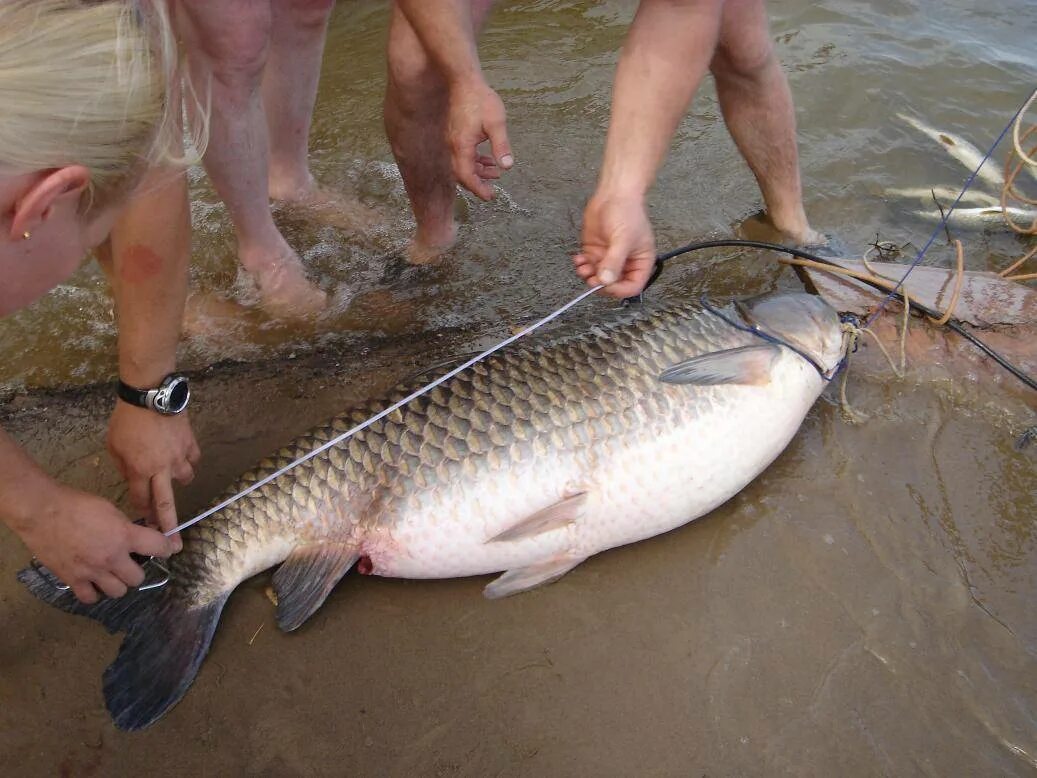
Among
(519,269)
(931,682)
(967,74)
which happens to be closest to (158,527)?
(519,269)

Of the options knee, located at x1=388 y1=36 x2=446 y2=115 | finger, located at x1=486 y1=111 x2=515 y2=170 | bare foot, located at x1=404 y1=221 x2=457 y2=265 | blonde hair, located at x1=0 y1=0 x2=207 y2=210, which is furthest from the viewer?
bare foot, located at x1=404 y1=221 x2=457 y2=265

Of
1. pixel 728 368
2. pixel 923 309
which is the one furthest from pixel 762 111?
pixel 728 368

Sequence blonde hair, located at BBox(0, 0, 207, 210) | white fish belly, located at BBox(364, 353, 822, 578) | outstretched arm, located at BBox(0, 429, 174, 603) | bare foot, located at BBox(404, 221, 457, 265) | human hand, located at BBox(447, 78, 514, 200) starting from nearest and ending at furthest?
blonde hair, located at BBox(0, 0, 207, 210)
outstretched arm, located at BBox(0, 429, 174, 603)
white fish belly, located at BBox(364, 353, 822, 578)
human hand, located at BBox(447, 78, 514, 200)
bare foot, located at BBox(404, 221, 457, 265)

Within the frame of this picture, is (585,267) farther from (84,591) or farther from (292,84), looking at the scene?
(292,84)

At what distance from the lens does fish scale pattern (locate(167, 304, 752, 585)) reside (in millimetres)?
1921

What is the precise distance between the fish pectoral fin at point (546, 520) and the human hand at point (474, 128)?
957 millimetres

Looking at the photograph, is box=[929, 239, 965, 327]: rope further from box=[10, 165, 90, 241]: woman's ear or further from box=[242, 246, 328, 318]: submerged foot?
box=[10, 165, 90, 241]: woman's ear

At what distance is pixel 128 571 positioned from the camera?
169 centimetres

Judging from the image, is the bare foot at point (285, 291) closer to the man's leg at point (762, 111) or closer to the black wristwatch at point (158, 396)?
the black wristwatch at point (158, 396)

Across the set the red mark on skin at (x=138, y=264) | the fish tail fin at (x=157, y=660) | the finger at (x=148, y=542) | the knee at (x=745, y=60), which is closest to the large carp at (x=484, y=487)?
the fish tail fin at (x=157, y=660)

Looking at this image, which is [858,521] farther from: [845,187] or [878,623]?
[845,187]

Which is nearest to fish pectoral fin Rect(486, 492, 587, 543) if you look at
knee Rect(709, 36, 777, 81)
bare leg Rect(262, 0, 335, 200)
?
knee Rect(709, 36, 777, 81)

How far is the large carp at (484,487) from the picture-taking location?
73.4 inches

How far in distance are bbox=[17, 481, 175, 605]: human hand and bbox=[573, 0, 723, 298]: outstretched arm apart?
1.29 m
